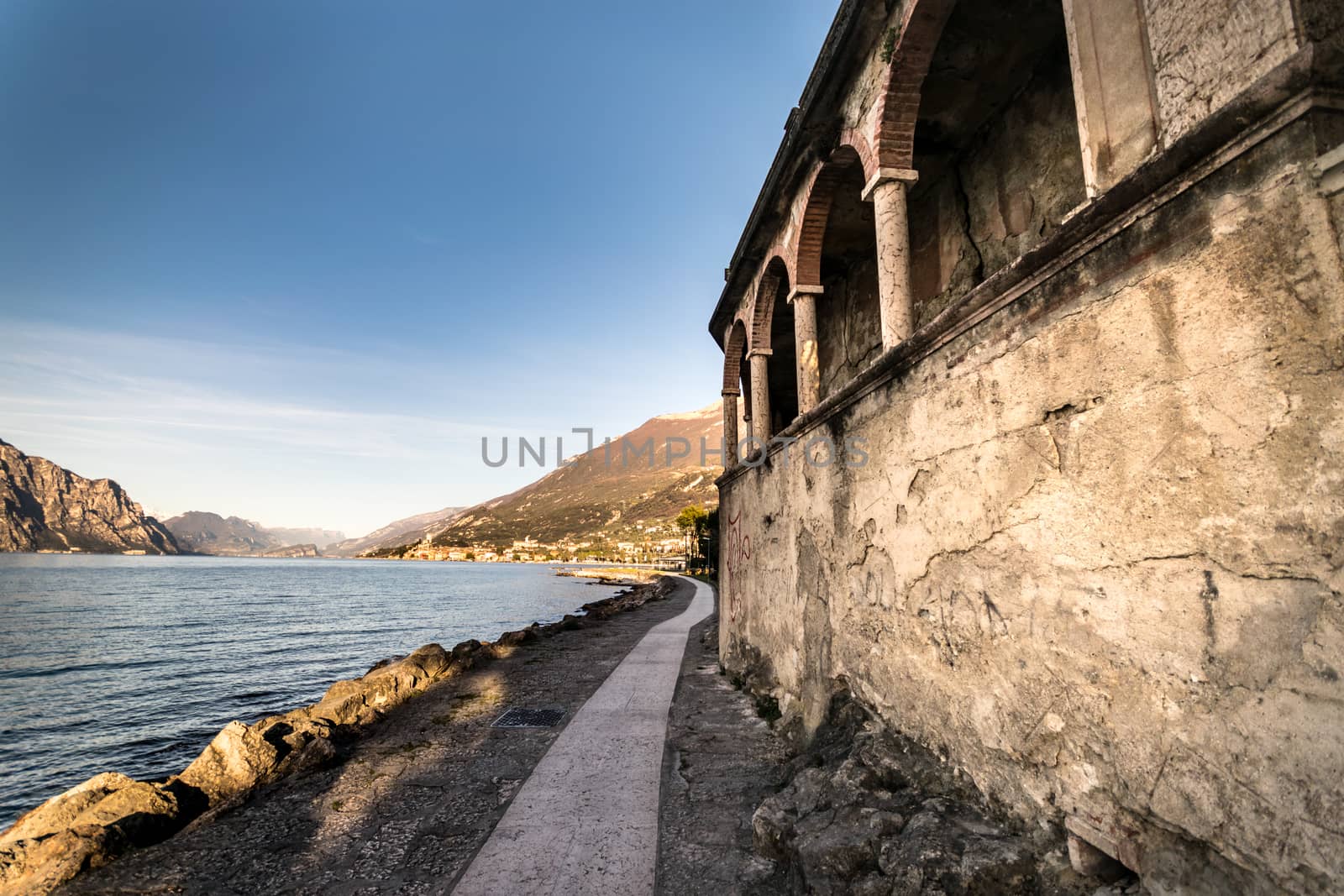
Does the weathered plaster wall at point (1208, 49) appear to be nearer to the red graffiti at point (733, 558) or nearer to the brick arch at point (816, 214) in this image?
the brick arch at point (816, 214)

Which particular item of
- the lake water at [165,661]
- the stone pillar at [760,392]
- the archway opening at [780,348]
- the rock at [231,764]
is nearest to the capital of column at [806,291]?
the archway opening at [780,348]

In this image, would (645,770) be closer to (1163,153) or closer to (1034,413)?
(1034,413)

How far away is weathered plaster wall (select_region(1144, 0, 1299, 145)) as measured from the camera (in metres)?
2.19

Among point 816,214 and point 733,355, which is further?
point 733,355

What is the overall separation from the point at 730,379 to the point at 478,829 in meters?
8.60

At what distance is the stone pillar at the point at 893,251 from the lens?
16.2ft

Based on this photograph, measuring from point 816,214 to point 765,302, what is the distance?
7.91ft

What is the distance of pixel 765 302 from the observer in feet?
30.8

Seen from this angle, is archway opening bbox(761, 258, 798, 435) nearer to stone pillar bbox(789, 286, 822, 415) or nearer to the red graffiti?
stone pillar bbox(789, 286, 822, 415)

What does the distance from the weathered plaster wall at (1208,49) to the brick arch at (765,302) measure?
6.19 m

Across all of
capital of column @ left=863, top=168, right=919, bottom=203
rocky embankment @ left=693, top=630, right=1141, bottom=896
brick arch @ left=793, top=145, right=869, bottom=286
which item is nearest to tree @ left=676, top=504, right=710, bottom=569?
brick arch @ left=793, top=145, right=869, bottom=286

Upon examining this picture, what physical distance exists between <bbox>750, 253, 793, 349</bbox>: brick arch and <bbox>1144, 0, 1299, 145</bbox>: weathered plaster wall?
244 inches

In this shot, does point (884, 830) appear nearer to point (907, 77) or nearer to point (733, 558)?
point (907, 77)

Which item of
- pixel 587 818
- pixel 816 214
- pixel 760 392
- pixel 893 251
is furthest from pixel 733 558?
pixel 893 251
